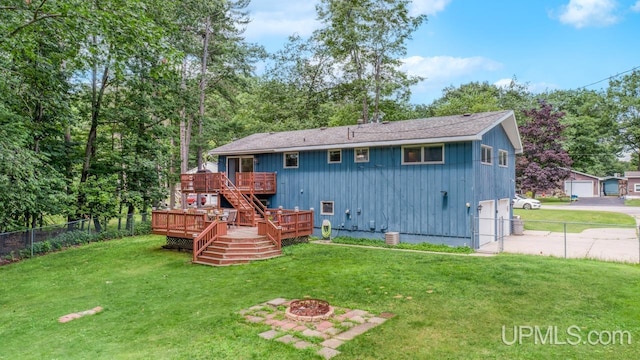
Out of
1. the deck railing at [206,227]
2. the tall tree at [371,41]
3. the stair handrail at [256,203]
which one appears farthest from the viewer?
the tall tree at [371,41]

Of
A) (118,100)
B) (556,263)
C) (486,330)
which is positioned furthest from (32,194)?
(556,263)

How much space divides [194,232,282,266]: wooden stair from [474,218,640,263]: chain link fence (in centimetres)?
748

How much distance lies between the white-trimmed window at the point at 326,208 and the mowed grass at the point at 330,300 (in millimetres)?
4088

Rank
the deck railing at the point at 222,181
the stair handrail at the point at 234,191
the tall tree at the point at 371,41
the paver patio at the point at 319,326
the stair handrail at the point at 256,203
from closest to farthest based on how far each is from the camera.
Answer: the paver patio at the point at 319,326 → the stair handrail at the point at 234,191 → the stair handrail at the point at 256,203 → the deck railing at the point at 222,181 → the tall tree at the point at 371,41

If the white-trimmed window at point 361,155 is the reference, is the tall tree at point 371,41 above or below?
above

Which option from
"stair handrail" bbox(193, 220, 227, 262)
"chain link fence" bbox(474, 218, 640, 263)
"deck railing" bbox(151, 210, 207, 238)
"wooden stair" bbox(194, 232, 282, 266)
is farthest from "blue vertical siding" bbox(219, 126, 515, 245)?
"deck railing" bbox(151, 210, 207, 238)

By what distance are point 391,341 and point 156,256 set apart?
1013 centimetres

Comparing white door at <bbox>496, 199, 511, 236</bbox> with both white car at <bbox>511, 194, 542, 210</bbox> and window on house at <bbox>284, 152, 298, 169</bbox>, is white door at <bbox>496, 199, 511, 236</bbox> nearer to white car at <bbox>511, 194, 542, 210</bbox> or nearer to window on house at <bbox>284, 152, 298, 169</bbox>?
window on house at <bbox>284, 152, 298, 169</bbox>

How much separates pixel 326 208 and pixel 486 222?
6.81 metres

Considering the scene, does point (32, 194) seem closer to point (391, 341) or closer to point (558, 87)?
point (391, 341)

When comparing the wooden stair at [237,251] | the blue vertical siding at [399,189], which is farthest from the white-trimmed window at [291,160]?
the wooden stair at [237,251]

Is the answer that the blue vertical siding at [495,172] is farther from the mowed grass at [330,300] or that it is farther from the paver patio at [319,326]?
the paver patio at [319,326]

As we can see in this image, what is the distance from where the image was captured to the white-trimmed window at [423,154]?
45.0ft

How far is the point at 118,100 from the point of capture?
18781 mm
